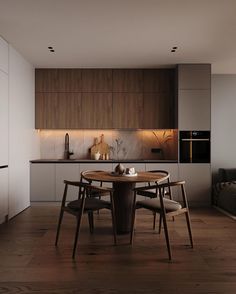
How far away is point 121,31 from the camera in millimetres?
4340

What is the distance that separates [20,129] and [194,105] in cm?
309

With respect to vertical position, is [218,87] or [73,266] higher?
[218,87]

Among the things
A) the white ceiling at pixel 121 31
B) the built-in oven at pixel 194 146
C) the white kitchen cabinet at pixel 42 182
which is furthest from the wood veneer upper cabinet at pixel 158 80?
the white kitchen cabinet at pixel 42 182

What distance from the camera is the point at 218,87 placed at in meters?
6.98

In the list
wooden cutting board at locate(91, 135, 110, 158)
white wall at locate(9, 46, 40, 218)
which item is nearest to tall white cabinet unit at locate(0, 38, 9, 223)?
white wall at locate(9, 46, 40, 218)

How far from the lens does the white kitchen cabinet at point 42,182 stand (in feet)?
20.0

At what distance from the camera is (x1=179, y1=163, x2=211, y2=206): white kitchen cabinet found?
609cm

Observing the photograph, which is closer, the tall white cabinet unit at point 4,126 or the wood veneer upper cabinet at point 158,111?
the tall white cabinet unit at point 4,126

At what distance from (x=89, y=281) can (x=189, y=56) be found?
4117 mm

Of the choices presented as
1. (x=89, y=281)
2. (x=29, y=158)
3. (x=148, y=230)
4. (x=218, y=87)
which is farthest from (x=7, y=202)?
(x=218, y=87)

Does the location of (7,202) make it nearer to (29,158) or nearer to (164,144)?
(29,158)

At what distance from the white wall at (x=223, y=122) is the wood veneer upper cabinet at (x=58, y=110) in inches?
111

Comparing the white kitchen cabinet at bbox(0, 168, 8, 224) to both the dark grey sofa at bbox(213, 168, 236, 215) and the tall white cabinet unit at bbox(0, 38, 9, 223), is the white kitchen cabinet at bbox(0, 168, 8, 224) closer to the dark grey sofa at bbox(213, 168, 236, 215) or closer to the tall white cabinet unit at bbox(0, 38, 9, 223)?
the tall white cabinet unit at bbox(0, 38, 9, 223)

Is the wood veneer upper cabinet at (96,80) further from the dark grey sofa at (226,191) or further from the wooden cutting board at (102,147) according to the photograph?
the dark grey sofa at (226,191)
